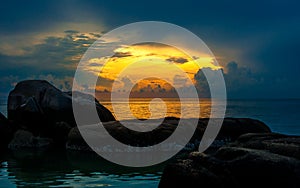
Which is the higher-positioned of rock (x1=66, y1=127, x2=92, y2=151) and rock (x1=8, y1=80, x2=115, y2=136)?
rock (x1=8, y1=80, x2=115, y2=136)

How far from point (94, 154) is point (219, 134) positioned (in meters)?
10.7

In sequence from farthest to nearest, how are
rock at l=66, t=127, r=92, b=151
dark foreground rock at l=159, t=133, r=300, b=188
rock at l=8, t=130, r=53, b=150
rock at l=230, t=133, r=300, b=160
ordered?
rock at l=8, t=130, r=53, b=150
rock at l=66, t=127, r=92, b=151
rock at l=230, t=133, r=300, b=160
dark foreground rock at l=159, t=133, r=300, b=188

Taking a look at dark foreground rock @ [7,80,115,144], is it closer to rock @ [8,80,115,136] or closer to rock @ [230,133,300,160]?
rock @ [8,80,115,136]

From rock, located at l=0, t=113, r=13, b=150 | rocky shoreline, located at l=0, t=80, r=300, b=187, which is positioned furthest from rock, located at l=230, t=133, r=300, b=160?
rock, located at l=0, t=113, r=13, b=150

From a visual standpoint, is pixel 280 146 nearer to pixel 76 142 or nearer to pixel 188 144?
pixel 188 144

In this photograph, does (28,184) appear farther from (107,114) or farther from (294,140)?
(107,114)

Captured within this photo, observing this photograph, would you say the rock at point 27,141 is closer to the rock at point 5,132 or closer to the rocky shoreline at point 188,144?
the rocky shoreline at point 188,144

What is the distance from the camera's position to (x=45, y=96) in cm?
3616

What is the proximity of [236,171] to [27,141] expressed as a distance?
936 inches

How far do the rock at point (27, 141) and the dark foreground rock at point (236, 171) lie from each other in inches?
839

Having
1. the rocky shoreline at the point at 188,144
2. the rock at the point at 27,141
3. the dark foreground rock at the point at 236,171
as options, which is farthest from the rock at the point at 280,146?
the rock at the point at 27,141

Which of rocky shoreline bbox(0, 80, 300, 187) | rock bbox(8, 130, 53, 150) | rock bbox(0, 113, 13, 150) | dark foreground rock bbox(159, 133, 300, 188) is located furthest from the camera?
rock bbox(0, 113, 13, 150)

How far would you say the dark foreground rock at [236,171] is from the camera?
1188 cm

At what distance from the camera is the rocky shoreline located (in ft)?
39.5
